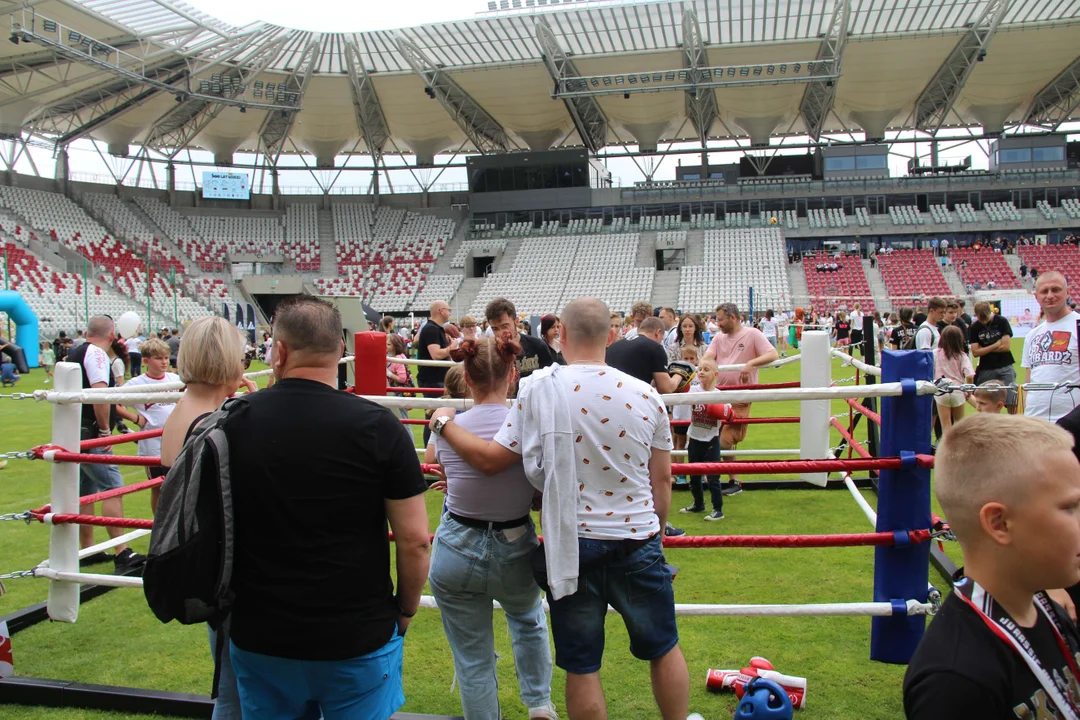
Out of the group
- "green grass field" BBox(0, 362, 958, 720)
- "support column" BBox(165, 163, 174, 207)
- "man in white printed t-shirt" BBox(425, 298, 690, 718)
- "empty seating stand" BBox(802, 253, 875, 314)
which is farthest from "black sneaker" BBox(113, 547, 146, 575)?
"support column" BBox(165, 163, 174, 207)

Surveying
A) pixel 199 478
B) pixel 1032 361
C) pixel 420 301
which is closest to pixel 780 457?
pixel 1032 361

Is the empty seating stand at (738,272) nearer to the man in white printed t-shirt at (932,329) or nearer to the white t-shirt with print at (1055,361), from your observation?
the man in white printed t-shirt at (932,329)

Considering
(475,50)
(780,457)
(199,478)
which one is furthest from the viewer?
(475,50)

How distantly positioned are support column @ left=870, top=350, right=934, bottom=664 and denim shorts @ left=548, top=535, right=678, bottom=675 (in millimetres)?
1165

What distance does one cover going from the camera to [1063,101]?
44219mm

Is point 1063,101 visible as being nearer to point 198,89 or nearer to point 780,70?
point 780,70

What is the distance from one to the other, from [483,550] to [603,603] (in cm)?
45

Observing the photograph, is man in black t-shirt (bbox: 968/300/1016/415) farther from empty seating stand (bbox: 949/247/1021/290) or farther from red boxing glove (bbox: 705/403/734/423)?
empty seating stand (bbox: 949/247/1021/290)

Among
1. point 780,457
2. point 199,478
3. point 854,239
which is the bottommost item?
point 780,457

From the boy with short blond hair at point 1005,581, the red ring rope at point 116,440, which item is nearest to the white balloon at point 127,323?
the red ring rope at point 116,440

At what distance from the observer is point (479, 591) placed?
8.77 feet

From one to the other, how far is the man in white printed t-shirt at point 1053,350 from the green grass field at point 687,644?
126cm

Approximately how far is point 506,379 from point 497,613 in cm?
210

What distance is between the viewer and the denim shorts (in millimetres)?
2588
